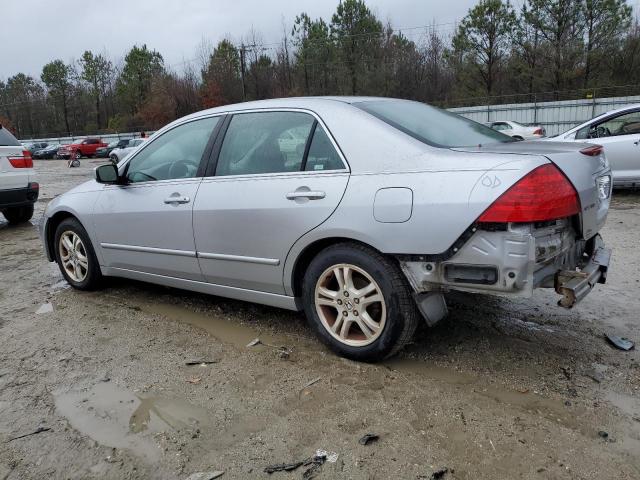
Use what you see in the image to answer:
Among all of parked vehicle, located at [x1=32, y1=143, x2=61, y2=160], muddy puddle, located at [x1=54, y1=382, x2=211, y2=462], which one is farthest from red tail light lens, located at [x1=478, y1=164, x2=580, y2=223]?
parked vehicle, located at [x1=32, y1=143, x2=61, y2=160]

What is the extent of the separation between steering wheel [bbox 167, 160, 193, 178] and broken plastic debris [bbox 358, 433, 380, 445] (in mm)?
2355

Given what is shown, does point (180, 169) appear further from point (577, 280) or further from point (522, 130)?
point (522, 130)

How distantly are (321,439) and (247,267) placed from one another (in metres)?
1.40

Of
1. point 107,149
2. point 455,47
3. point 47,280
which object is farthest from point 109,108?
point 47,280

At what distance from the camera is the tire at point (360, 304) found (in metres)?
2.92

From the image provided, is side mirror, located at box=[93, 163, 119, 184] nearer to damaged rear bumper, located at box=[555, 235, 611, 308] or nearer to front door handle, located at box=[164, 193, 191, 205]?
front door handle, located at box=[164, 193, 191, 205]

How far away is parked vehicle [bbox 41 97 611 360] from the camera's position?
8.56ft

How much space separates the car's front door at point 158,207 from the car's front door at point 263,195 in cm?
18

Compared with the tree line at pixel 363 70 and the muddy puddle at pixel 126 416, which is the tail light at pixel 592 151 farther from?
the tree line at pixel 363 70

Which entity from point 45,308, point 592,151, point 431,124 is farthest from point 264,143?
point 45,308

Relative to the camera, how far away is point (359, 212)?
9.56 feet

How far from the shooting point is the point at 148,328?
396 centimetres

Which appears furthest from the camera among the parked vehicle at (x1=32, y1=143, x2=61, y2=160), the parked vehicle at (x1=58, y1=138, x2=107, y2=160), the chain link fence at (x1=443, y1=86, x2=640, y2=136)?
the parked vehicle at (x1=32, y1=143, x2=61, y2=160)

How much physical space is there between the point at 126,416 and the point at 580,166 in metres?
2.82
